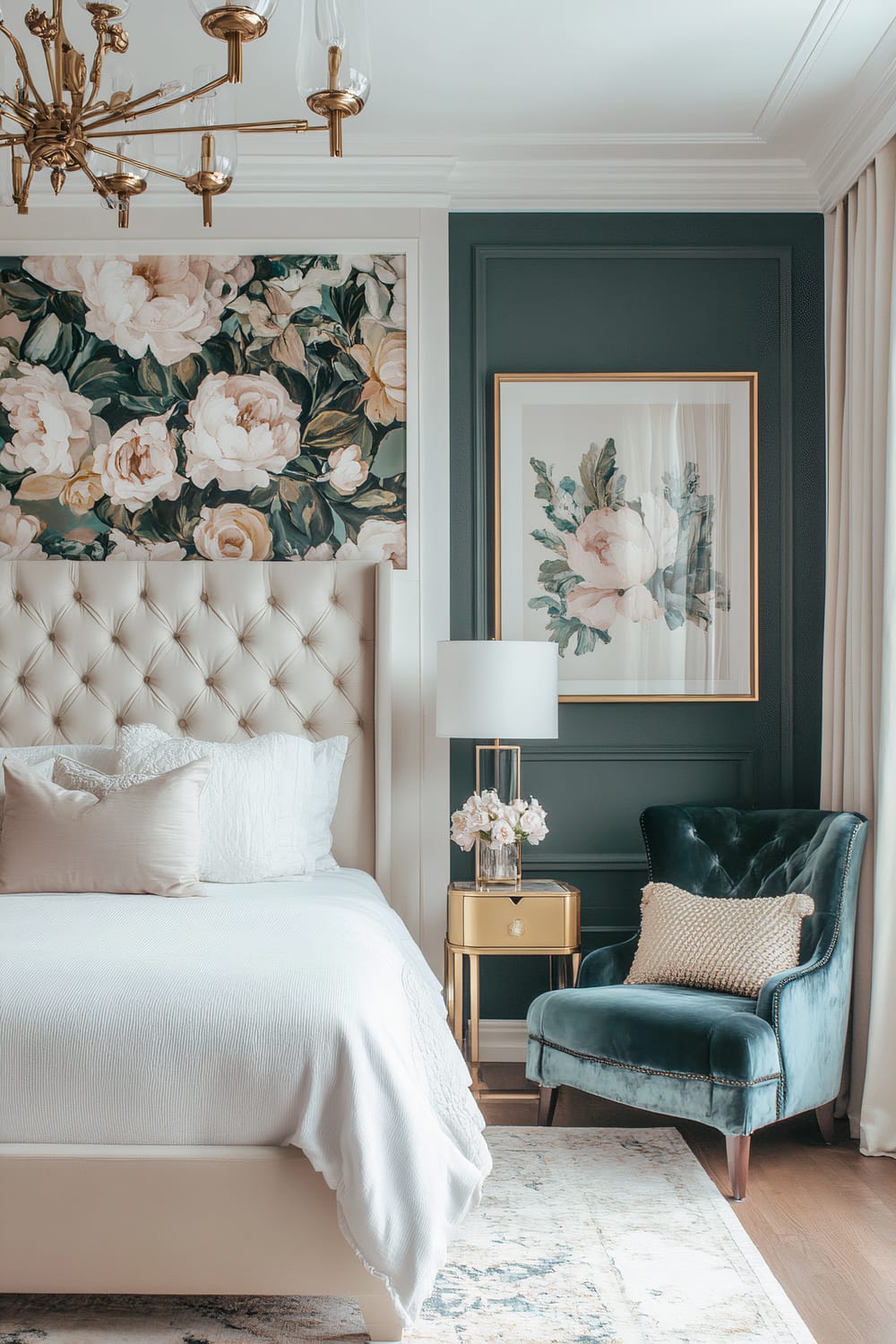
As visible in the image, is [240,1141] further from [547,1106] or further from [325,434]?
[325,434]

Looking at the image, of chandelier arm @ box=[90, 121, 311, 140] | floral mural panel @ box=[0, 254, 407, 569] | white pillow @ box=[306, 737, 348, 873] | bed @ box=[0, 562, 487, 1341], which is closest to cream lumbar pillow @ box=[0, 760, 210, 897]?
bed @ box=[0, 562, 487, 1341]

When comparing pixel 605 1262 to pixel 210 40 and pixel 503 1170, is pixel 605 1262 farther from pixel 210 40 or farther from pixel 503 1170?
pixel 210 40

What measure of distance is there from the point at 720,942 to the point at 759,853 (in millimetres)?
424

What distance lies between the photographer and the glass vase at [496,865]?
10.8 feet

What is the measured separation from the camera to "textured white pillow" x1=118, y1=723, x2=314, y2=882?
290cm

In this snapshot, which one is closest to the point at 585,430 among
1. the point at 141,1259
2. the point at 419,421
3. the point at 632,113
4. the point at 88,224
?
the point at 419,421

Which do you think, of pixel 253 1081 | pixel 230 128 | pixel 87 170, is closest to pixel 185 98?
pixel 230 128

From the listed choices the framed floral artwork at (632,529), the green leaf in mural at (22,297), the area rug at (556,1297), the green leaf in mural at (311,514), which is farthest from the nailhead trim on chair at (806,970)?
the green leaf in mural at (22,297)

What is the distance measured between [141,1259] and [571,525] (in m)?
2.46

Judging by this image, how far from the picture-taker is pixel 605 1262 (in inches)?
87.0

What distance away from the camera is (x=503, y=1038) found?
11.7ft

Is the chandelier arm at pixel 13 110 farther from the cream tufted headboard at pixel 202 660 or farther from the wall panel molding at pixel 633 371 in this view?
the wall panel molding at pixel 633 371

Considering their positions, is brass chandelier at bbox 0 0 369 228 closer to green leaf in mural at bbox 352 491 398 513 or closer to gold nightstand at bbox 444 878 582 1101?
green leaf in mural at bbox 352 491 398 513

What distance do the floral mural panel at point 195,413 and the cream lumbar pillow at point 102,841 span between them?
3.52 feet
